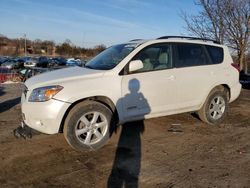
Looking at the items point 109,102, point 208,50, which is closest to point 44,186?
point 109,102

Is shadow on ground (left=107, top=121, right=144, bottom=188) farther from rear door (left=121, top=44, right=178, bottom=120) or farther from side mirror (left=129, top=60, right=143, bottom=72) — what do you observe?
side mirror (left=129, top=60, right=143, bottom=72)

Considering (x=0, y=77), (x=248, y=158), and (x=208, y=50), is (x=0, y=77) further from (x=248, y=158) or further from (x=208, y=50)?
(x=248, y=158)

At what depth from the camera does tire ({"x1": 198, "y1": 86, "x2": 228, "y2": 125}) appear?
665cm

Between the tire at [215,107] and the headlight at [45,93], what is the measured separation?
3.24 m

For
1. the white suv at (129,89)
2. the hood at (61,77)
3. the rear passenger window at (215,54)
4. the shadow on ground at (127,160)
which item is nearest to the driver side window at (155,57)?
Result: the white suv at (129,89)

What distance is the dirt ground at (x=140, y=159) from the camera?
3.95m

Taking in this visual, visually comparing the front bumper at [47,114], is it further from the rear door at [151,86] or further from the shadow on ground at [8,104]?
the shadow on ground at [8,104]

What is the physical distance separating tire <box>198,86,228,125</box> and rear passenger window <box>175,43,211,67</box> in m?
0.70

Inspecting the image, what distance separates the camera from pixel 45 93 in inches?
189

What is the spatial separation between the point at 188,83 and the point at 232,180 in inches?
97.6

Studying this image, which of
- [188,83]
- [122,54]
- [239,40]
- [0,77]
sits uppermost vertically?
[239,40]

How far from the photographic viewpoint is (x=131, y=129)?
6.39 m

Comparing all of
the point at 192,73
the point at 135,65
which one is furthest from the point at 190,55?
the point at 135,65

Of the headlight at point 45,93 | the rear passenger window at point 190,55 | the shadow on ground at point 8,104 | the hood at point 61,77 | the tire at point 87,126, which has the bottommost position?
the shadow on ground at point 8,104
